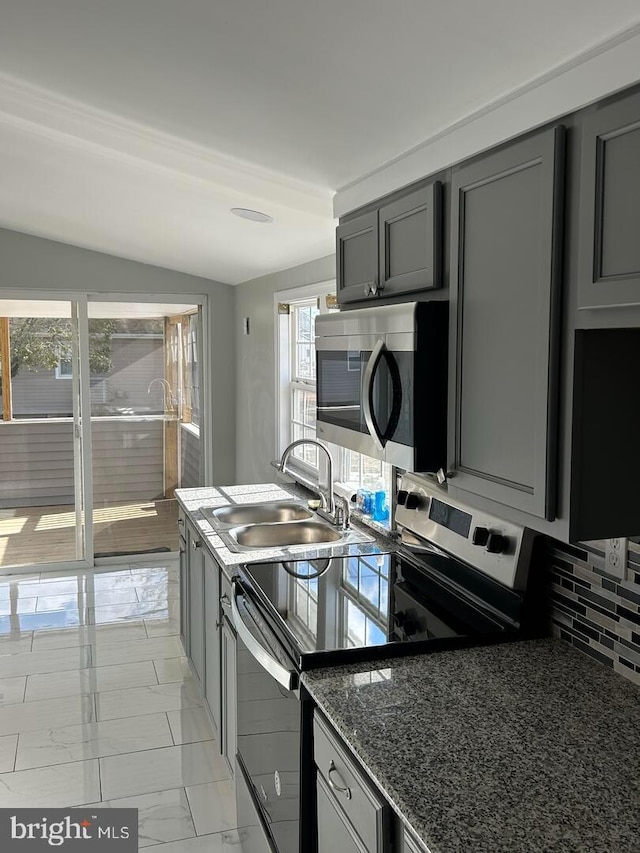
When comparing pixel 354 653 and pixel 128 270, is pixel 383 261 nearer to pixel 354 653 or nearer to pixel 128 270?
pixel 354 653

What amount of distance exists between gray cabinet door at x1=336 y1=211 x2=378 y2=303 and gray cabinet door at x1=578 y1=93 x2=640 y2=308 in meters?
1.04

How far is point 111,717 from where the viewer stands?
11.2 feet

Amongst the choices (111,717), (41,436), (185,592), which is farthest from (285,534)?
(41,436)

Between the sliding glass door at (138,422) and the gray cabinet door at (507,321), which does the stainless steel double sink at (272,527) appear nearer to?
the gray cabinet door at (507,321)

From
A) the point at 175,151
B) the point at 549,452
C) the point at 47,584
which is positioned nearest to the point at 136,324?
the point at 47,584

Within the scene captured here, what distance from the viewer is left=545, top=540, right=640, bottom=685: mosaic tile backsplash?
1735 mm

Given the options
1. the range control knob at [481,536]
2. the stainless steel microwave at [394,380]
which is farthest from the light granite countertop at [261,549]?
the range control knob at [481,536]

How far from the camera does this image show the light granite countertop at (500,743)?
4.02ft

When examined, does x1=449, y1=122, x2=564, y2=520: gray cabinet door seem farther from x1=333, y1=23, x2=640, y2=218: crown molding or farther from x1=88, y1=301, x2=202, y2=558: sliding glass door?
x1=88, y1=301, x2=202, y2=558: sliding glass door

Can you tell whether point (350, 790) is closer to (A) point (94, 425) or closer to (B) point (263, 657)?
(B) point (263, 657)

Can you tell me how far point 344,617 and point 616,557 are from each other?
0.73 metres

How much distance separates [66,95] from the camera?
2.47 m

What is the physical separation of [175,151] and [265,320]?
217 cm

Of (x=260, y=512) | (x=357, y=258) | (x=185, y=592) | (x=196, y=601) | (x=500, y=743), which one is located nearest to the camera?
(x=500, y=743)
